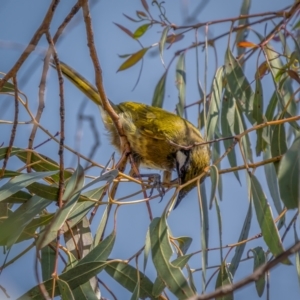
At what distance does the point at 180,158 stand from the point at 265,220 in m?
1.25

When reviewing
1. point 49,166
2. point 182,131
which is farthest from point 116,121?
point 182,131

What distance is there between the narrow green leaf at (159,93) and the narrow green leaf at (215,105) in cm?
Result: 65

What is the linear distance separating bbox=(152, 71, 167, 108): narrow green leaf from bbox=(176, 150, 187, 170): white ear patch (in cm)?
45

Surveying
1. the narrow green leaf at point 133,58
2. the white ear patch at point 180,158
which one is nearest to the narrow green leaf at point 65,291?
the white ear patch at point 180,158

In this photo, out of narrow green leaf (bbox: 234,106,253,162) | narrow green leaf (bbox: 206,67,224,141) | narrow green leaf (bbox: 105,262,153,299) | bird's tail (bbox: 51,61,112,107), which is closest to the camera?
narrow green leaf (bbox: 105,262,153,299)

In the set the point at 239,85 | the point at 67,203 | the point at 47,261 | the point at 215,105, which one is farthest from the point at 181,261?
the point at 239,85

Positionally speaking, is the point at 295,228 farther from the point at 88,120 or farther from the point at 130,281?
the point at 88,120

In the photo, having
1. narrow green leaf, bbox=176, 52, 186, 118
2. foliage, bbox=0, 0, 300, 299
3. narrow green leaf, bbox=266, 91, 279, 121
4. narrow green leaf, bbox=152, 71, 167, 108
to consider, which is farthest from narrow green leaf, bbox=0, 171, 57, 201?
narrow green leaf, bbox=152, 71, 167, 108

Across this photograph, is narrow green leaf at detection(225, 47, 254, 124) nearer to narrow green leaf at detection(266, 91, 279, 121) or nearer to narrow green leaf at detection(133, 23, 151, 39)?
narrow green leaf at detection(266, 91, 279, 121)

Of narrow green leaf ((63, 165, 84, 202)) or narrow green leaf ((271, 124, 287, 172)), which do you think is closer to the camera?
narrow green leaf ((63, 165, 84, 202))

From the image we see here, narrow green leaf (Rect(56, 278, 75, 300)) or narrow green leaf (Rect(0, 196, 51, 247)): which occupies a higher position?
narrow green leaf (Rect(0, 196, 51, 247))

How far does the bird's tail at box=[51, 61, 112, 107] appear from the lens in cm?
382

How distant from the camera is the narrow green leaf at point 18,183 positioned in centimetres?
250

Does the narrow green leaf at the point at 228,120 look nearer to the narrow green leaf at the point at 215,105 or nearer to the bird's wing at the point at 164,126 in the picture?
the narrow green leaf at the point at 215,105
